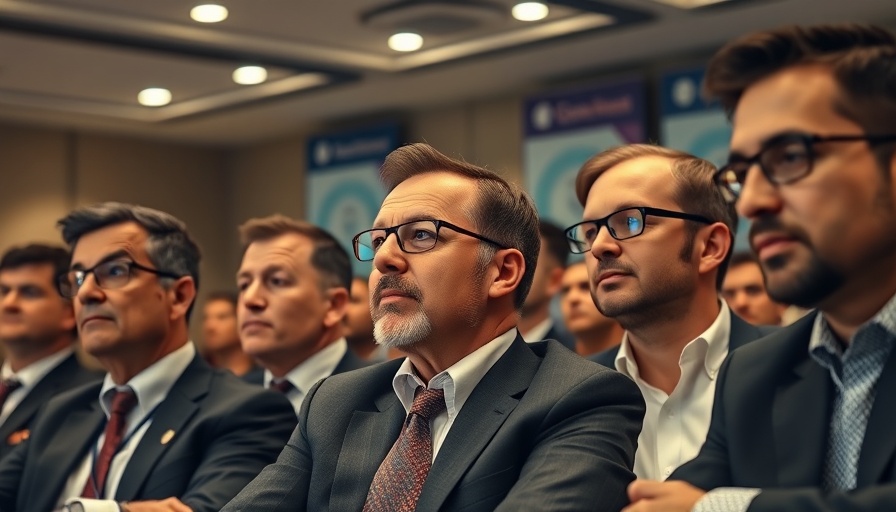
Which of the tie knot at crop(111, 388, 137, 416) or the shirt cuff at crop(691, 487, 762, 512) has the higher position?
the tie knot at crop(111, 388, 137, 416)

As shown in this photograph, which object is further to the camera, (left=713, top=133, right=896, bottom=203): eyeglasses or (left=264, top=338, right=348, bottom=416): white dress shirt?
(left=264, top=338, right=348, bottom=416): white dress shirt

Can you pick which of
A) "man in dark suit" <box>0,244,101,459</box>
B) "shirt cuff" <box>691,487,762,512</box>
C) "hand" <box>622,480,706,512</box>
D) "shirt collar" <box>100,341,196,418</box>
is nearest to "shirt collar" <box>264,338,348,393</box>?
"shirt collar" <box>100,341,196,418</box>

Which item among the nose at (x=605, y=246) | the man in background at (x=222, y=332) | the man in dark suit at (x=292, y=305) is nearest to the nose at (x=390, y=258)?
the nose at (x=605, y=246)

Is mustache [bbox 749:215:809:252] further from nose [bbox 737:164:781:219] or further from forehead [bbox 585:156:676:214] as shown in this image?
forehead [bbox 585:156:676:214]

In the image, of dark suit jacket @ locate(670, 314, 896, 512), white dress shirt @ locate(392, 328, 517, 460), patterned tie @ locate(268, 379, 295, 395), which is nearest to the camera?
dark suit jacket @ locate(670, 314, 896, 512)

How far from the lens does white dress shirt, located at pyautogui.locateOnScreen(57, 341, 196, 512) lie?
3.54 meters

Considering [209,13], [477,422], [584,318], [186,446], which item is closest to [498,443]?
[477,422]

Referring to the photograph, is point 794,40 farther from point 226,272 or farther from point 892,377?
point 226,272

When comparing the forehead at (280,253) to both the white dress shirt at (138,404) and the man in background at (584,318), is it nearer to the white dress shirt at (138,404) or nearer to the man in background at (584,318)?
the white dress shirt at (138,404)

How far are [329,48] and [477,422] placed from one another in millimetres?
6057

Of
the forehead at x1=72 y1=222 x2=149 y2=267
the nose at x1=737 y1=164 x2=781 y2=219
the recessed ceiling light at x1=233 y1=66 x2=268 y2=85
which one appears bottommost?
the nose at x1=737 y1=164 x2=781 y2=219

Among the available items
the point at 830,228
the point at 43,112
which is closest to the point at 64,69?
the point at 43,112

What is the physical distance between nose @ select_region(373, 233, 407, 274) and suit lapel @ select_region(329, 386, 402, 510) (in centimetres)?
30

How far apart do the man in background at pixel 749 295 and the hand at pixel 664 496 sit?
3.48 m
